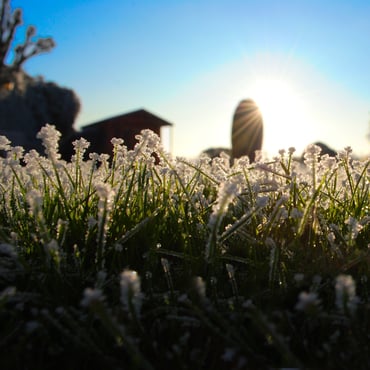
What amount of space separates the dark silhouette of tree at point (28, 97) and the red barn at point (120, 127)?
7027 millimetres

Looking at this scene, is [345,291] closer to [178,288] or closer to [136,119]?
[178,288]

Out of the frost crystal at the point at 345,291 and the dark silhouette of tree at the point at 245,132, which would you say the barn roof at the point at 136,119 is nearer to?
the dark silhouette of tree at the point at 245,132

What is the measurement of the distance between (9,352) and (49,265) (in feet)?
1.00

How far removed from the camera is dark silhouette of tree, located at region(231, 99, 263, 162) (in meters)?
11.4

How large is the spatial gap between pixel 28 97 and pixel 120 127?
10.7 m

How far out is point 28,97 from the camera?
2650cm

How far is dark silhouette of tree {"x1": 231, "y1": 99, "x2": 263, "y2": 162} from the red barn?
7.04 meters

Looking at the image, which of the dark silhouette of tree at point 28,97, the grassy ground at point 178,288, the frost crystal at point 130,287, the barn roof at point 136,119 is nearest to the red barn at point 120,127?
the barn roof at point 136,119

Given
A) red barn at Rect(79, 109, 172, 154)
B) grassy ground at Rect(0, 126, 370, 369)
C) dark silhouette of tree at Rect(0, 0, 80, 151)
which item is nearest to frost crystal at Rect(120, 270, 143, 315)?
grassy ground at Rect(0, 126, 370, 369)

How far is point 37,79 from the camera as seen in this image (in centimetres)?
2959

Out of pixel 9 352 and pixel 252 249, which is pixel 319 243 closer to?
pixel 252 249

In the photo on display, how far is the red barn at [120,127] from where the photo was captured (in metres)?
18.6

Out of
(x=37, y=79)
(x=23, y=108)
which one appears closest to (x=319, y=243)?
(x=23, y=108)

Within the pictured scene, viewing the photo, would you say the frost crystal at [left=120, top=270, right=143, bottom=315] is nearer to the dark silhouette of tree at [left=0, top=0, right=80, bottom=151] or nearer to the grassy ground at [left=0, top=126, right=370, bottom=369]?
the grassy ground at [left=0, top=126, right=370, bottom=369]
